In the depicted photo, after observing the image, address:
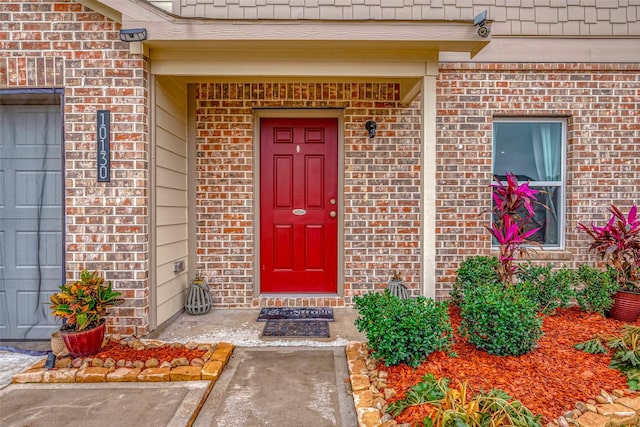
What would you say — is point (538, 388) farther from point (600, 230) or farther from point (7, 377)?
point (7, 377)

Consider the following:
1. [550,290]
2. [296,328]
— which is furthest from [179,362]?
[550,290]

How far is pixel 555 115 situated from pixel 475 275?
→ 204 centimetres

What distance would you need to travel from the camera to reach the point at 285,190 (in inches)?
179

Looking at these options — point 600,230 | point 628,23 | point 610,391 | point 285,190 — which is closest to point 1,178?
Result: point 285,190

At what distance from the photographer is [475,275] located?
3.79 metres

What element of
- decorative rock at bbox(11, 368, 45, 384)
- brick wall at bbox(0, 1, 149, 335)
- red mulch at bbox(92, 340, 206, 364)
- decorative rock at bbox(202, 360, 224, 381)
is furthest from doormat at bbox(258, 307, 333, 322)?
decorative rock at bbox(11, 368, 45, 384)

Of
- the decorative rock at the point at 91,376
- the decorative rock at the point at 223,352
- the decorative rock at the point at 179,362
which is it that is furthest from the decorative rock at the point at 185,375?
the decorative rock at the point at 91,376

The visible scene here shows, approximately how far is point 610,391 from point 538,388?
1.38 ft

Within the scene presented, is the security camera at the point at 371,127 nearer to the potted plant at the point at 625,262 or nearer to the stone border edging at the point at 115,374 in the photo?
the potted plant at the point at 625,262

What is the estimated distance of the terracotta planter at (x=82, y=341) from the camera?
295 cm

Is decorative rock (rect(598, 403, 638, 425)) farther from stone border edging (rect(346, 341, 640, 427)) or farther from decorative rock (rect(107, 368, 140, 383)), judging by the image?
decorative rock (rect(107, 368, 140, 383))

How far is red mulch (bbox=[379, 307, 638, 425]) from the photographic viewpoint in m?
2.27

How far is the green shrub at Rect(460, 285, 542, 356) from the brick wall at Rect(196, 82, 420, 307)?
1562 millimetres

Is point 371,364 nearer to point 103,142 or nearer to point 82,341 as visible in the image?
point 82,341
